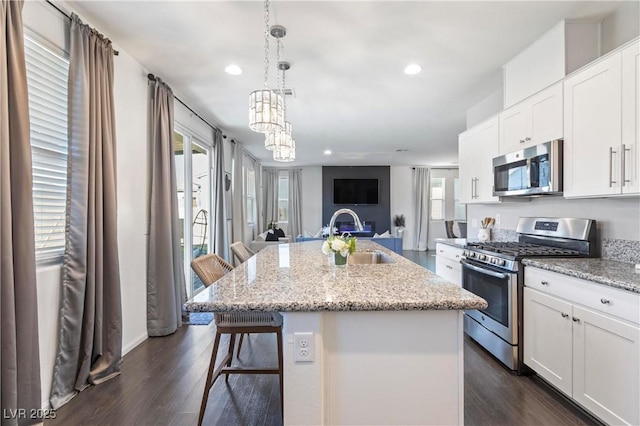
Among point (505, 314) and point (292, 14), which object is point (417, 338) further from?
point (292, 14)

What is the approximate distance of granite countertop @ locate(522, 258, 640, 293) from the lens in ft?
5.40

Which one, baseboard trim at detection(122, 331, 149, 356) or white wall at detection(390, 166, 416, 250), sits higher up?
white wall at detection(390, 166, 416, 250)

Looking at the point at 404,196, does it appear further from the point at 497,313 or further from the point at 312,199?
the point at 497,313

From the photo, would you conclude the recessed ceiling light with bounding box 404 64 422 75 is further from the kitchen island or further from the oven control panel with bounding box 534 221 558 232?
the kitchen island

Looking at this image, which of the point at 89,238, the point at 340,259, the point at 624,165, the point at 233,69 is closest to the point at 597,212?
the point at 624,165

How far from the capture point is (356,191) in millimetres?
9859

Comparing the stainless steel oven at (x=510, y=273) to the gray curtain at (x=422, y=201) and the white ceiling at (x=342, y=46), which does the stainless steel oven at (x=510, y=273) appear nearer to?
the white ceiling at (x=342, y=46)

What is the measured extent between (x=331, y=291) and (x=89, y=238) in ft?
6.00

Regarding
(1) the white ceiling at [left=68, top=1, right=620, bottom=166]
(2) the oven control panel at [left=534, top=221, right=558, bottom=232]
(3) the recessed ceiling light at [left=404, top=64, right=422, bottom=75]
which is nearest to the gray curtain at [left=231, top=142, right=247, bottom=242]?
(1) the white ceiling at [left=68, top=1, right=620, bottom=166]

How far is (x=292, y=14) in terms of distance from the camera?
7.51 ft

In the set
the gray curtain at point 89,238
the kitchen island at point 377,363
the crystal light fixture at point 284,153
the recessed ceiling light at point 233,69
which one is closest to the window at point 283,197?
the crystal light fixture at point 284,153

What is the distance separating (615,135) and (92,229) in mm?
3432

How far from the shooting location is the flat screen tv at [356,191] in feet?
32.3

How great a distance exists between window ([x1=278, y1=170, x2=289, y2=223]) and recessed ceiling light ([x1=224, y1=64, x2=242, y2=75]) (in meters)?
6.87
